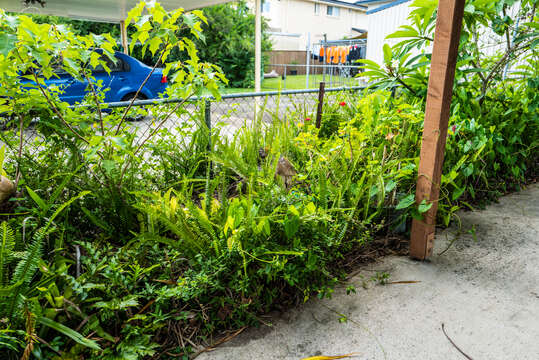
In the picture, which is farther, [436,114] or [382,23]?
[382,23]

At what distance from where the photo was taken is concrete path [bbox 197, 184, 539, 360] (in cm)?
145

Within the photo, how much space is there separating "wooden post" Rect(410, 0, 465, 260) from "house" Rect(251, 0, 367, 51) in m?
27.6

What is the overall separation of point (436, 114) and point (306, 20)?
104ft

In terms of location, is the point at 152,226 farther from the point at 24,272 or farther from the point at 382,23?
the point at 382,23

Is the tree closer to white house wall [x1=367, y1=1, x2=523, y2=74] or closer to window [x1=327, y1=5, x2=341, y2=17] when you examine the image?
white house wall [x1=367, y1=1, x2=523, y2=74]

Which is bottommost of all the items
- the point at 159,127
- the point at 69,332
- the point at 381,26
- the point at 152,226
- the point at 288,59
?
the point at 69,332

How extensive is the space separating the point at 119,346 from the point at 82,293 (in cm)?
24

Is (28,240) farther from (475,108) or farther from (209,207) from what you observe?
(475,108)

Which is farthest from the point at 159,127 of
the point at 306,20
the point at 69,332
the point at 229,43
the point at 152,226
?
the point at 306,20

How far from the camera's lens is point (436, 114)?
1.82 meters

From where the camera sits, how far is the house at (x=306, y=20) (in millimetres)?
29094

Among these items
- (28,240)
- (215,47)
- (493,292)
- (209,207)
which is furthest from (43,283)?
(215,47)

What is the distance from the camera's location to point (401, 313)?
166cm

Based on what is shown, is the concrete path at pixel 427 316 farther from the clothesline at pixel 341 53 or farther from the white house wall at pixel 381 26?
the clothesline at pixel 341 53
